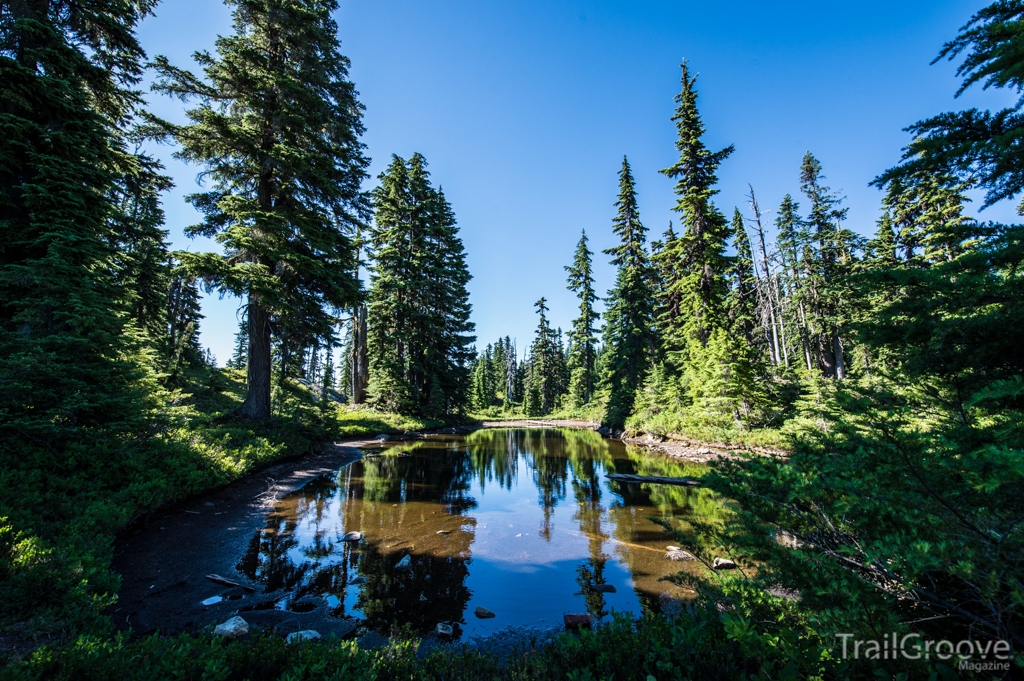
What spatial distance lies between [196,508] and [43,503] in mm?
3115

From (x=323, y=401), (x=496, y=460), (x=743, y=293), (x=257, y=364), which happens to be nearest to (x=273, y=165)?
(x=257, y=364)

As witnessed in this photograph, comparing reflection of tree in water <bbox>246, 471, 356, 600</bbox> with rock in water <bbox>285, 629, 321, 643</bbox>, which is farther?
reflection of tree in water <bbox>246, 471, 356, 600</bbox>

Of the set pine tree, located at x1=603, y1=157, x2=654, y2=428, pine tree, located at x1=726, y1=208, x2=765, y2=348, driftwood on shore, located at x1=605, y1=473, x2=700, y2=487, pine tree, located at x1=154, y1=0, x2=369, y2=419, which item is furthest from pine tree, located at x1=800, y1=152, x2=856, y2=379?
pine tree, located at x1=154, y1=0, x2=369, y2=419

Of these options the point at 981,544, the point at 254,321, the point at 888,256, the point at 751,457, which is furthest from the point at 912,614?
the point at 888,256

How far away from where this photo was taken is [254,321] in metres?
13.9

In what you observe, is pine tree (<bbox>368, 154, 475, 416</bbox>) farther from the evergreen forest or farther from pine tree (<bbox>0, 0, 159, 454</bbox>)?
pine tree (<bbox>0, 0, 159, 454</bbox>)

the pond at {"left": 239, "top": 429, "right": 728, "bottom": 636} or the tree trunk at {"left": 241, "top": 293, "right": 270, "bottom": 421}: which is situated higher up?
the tree trunk at {"left": 241, "top": 293, "right": 270, "bottom": 421}

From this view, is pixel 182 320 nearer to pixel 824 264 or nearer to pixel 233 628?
pixel 233 628

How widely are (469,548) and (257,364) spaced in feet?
36.7

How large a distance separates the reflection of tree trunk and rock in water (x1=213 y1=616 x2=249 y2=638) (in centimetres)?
2635

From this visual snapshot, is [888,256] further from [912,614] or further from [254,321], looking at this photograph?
[254,321]

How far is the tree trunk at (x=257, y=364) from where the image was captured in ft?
45.3

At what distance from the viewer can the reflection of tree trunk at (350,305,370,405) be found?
3000 cm

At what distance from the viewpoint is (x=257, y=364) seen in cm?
1391
